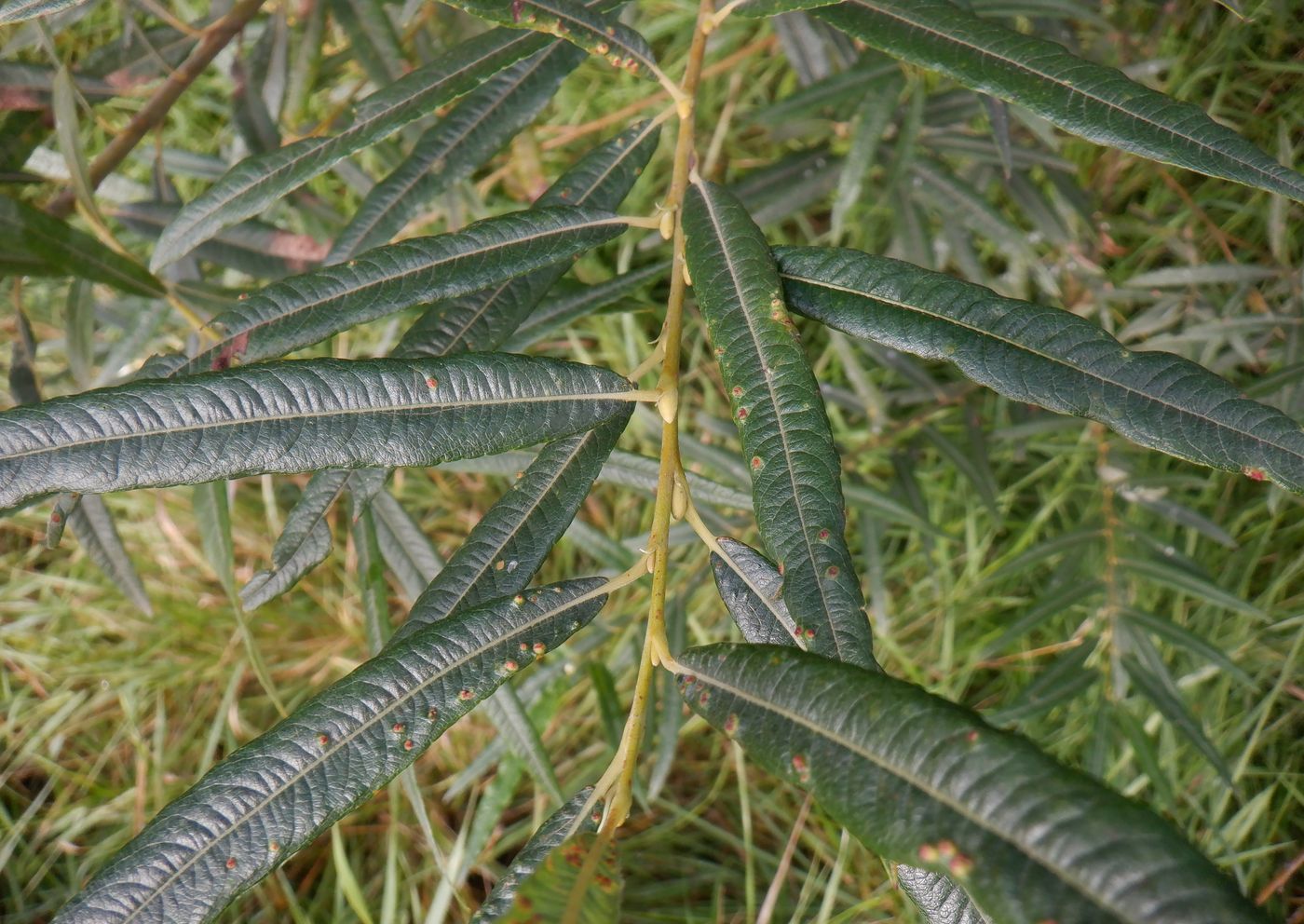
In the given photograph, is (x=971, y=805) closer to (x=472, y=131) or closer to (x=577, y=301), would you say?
(x=577, y=301)

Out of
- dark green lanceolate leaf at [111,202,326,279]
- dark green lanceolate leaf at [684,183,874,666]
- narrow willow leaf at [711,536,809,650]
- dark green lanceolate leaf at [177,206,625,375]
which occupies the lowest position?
narrow willow leaf at [711,536,809,650]

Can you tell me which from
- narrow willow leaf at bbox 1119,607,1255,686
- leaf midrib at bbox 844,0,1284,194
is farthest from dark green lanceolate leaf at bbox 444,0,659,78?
narrow willow leaf at bbox 1119,607,1255,686

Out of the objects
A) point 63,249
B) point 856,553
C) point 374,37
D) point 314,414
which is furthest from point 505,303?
point 856,553

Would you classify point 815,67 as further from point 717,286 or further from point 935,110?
point 717,286

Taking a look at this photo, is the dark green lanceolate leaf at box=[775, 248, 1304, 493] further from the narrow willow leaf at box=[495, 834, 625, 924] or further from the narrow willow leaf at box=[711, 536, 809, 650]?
the narrow willow leaf at box=[495, 834, 625, 924]

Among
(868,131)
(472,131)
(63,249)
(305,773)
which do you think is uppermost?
(868,131)

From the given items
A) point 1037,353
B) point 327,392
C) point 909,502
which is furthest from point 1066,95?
point 909,502
